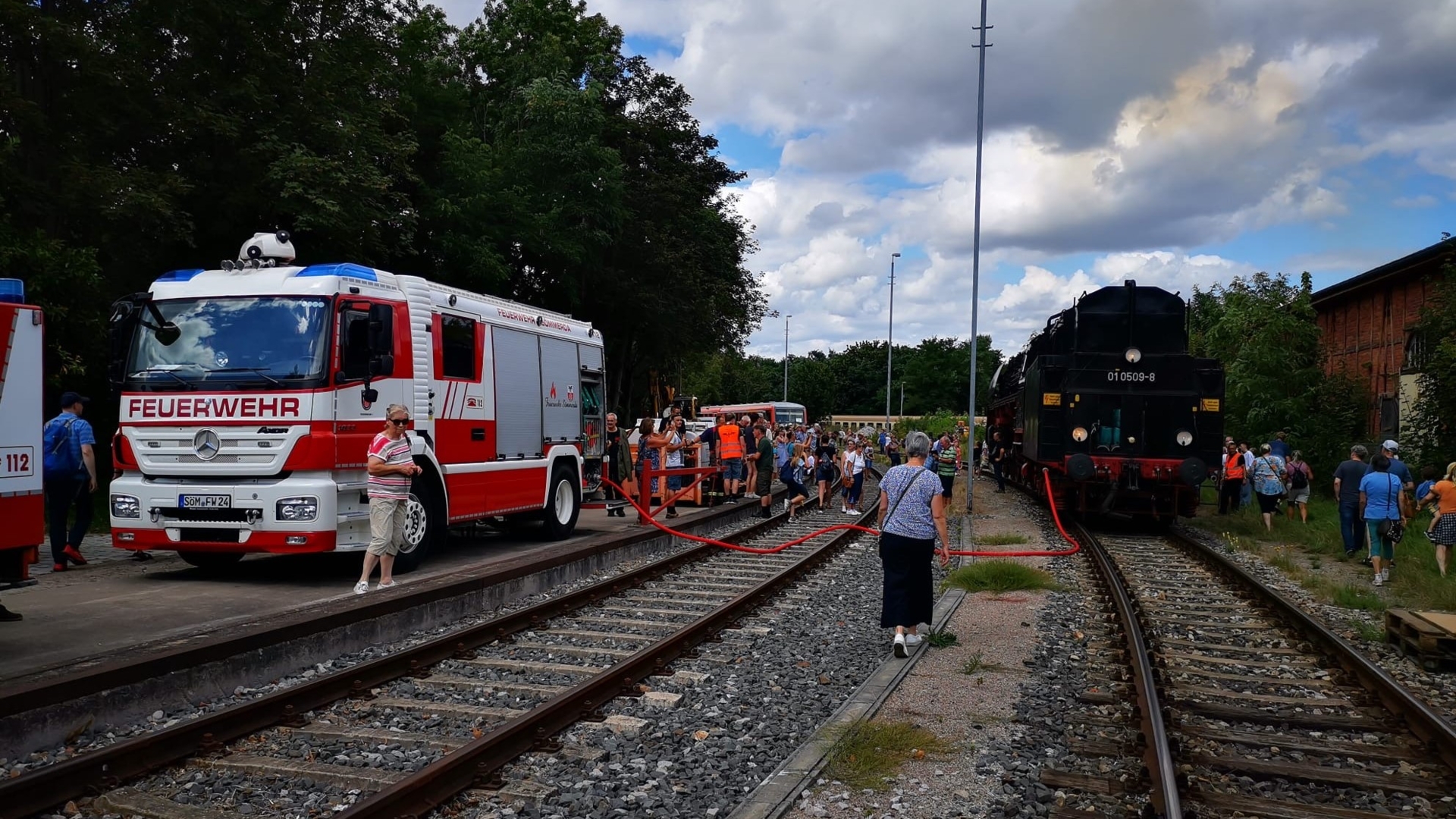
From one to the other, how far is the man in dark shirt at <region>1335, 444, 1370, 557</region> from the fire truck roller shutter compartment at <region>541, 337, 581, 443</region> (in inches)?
418

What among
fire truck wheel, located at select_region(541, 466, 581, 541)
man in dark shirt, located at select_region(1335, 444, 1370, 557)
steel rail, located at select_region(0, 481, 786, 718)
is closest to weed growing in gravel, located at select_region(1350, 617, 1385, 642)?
man in dark shirt, located at select_region(1335, 444, 1370, 557)

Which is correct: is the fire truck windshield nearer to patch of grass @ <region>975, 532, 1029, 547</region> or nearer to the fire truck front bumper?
the fire truck front bumper

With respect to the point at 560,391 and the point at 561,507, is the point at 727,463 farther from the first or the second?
the point at 560,391

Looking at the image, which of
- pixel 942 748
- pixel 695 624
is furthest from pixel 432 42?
pixel 942 748

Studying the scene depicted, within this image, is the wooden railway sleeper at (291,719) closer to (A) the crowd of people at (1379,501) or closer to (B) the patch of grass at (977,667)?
(B) the patch of grass at (977,667)

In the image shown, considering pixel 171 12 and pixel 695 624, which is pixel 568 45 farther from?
pixel 695 624

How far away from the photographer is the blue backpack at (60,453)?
1055 cm

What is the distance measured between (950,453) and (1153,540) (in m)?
4.24

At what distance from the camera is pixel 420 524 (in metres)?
11.3

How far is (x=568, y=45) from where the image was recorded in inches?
1431

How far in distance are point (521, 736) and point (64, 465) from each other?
7.41m

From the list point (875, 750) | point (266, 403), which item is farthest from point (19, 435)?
point (875, 750)

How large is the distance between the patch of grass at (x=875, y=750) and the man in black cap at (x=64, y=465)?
8.60m

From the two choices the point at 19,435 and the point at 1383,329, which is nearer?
the point at 19,435
